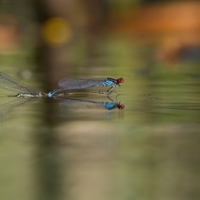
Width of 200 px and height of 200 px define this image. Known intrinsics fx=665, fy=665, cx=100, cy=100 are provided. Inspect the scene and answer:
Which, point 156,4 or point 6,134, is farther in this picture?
point 156,4

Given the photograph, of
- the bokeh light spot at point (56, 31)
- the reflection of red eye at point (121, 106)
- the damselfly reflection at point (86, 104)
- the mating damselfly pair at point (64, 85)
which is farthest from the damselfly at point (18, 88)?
the bokeh light spot at point (56, 31)

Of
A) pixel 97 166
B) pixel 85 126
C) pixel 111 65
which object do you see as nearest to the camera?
pixel 97 166

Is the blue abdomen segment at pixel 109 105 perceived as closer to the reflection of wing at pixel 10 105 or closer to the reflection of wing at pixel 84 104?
the reflection of wing at pixel 84 104

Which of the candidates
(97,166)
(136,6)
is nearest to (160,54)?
(97,166)

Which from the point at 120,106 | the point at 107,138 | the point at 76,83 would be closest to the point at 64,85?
the point at 76,83

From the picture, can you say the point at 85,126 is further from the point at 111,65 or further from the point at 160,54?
the point at 160,54

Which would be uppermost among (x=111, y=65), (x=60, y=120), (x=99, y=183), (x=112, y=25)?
(x=112, y=25)

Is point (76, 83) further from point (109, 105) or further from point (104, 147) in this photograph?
point (104, 147)
